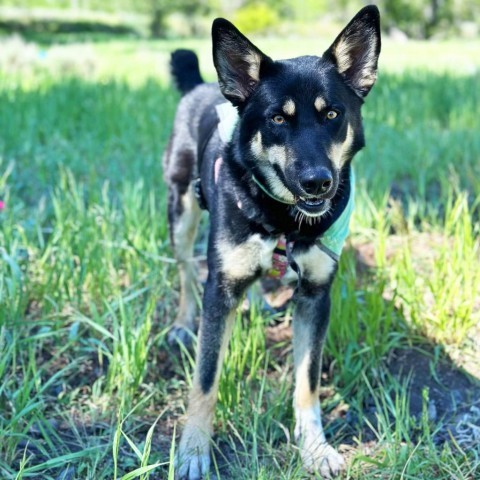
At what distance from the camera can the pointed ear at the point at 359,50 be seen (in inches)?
103

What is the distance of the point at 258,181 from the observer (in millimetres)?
2643

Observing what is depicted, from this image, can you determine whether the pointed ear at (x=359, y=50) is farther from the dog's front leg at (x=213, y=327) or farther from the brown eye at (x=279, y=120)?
the dog's front leg at (x=213, y=327)

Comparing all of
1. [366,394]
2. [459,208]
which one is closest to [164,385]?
[366,394]

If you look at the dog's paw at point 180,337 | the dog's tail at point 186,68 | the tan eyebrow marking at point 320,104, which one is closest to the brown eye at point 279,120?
the tan eyebrow marking at point 320,104

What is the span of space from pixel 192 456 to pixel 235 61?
1516 millimetres

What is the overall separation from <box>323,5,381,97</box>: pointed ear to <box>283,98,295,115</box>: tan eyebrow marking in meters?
0.29

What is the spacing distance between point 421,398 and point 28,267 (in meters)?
2.02

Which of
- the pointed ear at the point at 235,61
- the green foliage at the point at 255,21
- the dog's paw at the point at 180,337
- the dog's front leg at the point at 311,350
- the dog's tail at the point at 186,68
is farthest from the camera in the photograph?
the green foliage at the point at 255,21

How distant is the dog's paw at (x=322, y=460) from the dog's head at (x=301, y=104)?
903 mm

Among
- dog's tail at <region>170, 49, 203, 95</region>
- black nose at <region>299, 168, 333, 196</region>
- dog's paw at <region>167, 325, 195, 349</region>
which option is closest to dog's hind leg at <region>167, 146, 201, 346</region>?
dog's paw at <region>167, 325, 195, 349</region>

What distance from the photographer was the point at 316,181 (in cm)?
232

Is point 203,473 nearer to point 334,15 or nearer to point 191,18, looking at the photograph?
point 191,18

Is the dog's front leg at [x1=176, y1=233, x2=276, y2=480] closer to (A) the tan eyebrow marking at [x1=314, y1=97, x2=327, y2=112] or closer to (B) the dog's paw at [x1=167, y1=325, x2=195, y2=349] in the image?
(A) the tan eyebrow marking at [x1=314, y1=97, x2=327, y2=112]

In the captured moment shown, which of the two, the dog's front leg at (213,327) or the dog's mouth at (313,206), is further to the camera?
the dog's front leg at (213,327)
